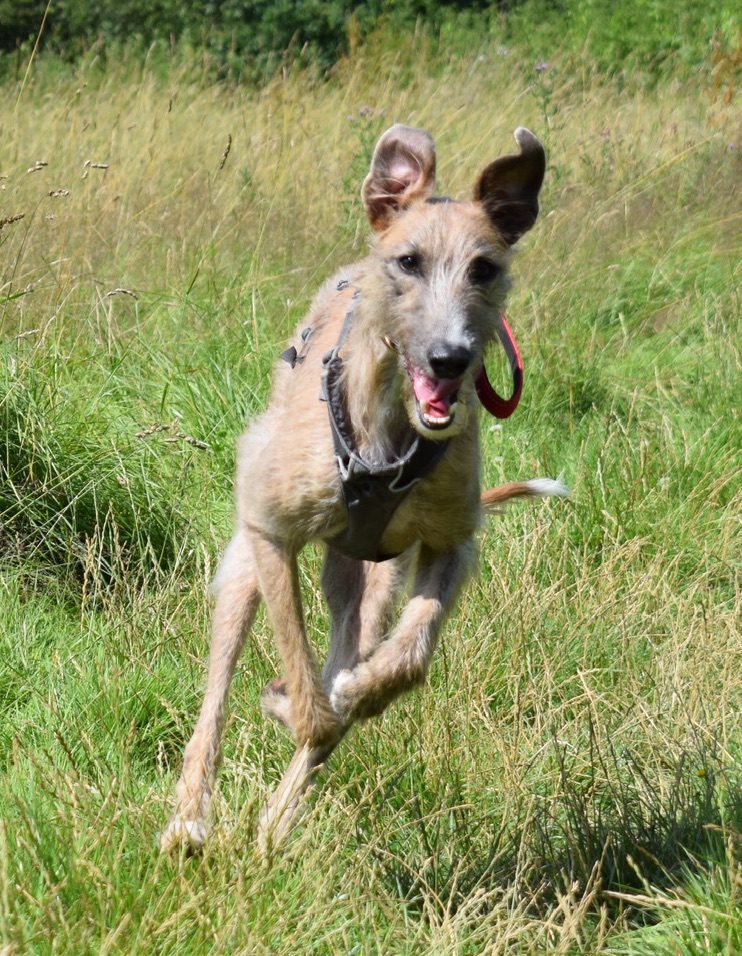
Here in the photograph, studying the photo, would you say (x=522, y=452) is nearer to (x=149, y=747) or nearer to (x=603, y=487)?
(x=603, y=487)

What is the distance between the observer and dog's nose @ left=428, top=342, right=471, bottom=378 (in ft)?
10.7

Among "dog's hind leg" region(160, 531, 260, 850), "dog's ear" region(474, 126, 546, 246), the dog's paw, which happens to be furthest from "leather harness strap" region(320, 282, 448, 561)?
the dog's paw

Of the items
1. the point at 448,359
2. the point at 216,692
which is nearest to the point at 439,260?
the point at 448,359

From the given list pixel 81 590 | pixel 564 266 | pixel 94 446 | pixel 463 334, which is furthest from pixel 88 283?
pixel 463 334

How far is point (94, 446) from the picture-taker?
209 inches

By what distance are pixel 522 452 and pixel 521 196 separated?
240cm

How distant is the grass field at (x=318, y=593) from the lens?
10.4 feet

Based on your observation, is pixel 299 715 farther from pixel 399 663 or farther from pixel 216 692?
pixel 216 692

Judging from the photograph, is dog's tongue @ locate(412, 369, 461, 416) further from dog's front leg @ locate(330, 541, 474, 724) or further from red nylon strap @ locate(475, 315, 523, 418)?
dog's front leg @ locate(330, 541, 474, 724)

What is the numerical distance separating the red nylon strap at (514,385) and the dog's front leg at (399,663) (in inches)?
20.5

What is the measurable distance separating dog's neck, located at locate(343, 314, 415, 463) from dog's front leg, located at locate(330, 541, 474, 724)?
0.40 metres

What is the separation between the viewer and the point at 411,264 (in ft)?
11.4

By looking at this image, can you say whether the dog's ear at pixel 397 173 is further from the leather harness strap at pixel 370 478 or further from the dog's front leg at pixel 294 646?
the dog's front leg at pixel 294 646

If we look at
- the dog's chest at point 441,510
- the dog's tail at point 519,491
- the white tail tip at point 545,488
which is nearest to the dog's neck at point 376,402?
the dog's chest at point 441,510
